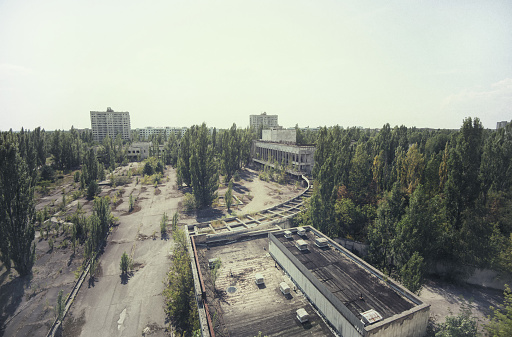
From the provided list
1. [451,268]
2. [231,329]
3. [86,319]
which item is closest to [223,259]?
[231,329]

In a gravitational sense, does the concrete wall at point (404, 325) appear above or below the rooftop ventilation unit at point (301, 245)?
below

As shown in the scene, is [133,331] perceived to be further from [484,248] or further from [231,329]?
[484,248]

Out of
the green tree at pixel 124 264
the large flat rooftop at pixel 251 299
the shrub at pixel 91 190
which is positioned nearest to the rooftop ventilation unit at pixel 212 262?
the large flat rooftop at pixel 251 299

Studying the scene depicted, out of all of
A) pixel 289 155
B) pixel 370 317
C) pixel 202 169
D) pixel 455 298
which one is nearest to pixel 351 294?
pixel 370 317

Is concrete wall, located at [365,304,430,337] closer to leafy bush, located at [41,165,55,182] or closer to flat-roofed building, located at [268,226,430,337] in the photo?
flat-roofed building, located at [268,226,430,337]

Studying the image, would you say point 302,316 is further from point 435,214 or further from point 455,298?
point 435,214

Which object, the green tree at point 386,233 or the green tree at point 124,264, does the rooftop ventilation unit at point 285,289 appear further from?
the green tree at point 124,264

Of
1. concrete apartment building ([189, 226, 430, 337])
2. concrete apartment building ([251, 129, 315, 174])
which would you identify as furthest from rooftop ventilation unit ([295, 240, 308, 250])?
concrete apartment building ([251, 129, 315, 174])
